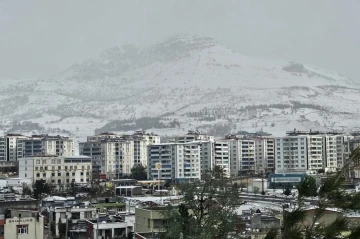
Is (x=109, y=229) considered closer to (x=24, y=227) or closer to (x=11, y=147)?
(x=24, y=227)

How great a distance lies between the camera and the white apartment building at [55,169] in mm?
17578

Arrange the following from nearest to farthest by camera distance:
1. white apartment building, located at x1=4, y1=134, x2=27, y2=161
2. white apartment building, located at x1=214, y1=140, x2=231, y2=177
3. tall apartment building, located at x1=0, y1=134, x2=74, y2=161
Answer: white apartment building, located at x1=214, y1=140, x2=231, y2=177, tall apartment building, located at x1=0, y1=134, x2=74, y2=161, white apartment building, located at x1=4, y1=134, x2=27, y2=161

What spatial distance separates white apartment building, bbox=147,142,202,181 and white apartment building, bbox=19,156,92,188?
9.88 feet

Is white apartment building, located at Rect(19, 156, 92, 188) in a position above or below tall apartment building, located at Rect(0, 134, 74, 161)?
below

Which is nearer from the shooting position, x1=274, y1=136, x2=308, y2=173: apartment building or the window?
the window

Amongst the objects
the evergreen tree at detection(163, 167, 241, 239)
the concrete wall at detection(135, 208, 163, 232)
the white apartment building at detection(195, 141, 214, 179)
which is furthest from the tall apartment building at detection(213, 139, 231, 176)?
the evergreen tree at detection(163, 167, 241, 239)

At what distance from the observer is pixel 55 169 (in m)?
17.8

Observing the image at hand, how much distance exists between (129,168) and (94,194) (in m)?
10.1

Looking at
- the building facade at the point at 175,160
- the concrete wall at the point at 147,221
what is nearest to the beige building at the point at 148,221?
the concrete wall at the point at 147,221

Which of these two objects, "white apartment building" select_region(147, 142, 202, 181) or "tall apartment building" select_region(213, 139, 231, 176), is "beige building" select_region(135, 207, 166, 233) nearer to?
"white apartment building" select_region(147, 142, 202, 181)

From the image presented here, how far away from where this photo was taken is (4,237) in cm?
564

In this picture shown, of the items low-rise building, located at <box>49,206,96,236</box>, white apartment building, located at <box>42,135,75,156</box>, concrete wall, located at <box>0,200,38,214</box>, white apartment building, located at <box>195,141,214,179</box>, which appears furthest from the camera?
white apartment building, located at <box>42,135,75,156</box>

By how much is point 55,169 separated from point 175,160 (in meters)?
4.27

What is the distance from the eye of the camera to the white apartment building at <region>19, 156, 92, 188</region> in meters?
17.6
